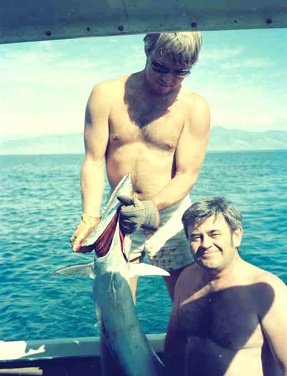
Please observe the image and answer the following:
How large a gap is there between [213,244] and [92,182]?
3.61 feet

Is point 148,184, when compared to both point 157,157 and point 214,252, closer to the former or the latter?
point 157,157

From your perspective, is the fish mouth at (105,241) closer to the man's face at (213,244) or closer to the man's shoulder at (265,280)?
the man's face at (213,244)

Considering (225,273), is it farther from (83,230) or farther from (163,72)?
(163,72)

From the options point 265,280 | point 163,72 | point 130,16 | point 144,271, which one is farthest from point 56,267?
point 130,16

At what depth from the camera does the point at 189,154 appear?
3.29 meters

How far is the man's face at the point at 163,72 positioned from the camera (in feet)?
9.11

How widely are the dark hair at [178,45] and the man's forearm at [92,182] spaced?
101 centimetres

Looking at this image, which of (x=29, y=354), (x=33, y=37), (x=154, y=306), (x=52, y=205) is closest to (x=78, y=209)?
(x=52, y=205)

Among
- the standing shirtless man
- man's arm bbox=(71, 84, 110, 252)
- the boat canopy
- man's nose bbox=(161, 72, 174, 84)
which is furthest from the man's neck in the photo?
the boat canopy

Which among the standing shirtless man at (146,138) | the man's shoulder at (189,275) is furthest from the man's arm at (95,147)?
the man's shoulder at (189,275)

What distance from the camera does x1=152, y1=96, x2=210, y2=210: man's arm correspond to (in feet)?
10.6

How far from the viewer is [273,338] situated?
96.7 inches

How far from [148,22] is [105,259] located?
1.44 metres

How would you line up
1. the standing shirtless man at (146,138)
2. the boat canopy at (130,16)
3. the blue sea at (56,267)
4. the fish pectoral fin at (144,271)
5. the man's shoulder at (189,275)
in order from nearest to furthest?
1. the boat canopy at (130,16)
2. the fish pectoral fin at (144,271)
3. the man's shoulder at (189,275)
4. the standing shirtless man at (146,138)
5. the blue sea at (56,267)
